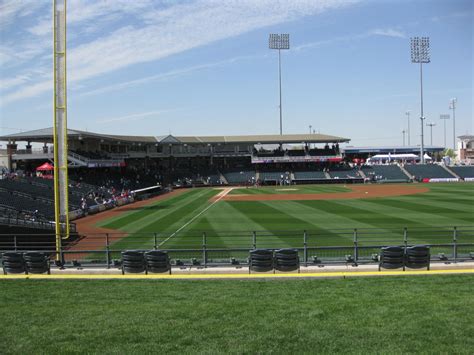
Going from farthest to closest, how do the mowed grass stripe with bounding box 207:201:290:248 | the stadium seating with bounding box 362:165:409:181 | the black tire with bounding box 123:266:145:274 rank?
the stadium seating with bounding box 362:165:409:181 → the mowed grass stripe with bounding box 207:201:290:248 → the black tire with bounding box 123:266:145:274

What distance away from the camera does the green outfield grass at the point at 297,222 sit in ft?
71.4

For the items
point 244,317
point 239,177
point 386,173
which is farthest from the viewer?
point 386,173

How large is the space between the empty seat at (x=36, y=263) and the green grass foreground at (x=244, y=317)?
2044 mm

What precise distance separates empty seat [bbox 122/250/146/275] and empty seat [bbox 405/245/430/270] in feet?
26.6

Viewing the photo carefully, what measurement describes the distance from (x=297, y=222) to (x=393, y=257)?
52.1 feet

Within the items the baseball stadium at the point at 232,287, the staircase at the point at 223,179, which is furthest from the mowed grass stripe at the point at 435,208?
the staircase at the point at 223,179

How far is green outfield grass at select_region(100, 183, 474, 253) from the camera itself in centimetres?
2175

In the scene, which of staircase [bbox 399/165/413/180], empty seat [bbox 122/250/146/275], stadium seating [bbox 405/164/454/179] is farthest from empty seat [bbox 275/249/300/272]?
stadium seating [bbox 405/164/454/179]

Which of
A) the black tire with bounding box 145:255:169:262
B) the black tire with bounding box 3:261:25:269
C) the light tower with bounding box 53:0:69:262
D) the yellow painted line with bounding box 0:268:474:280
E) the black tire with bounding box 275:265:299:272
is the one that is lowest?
the yellow painted line with bounding box 0:268:474:280

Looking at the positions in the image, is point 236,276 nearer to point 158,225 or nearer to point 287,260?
point 287,260

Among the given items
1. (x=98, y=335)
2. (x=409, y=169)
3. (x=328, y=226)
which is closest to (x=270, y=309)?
(x=98, y=335)

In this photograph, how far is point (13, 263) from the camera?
14102 millimetres

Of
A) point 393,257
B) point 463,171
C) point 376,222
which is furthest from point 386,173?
point 393,257

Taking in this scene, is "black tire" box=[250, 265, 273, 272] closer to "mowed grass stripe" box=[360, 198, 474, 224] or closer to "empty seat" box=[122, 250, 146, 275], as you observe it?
"empty seat" box=[122, 250, 146, 275]
